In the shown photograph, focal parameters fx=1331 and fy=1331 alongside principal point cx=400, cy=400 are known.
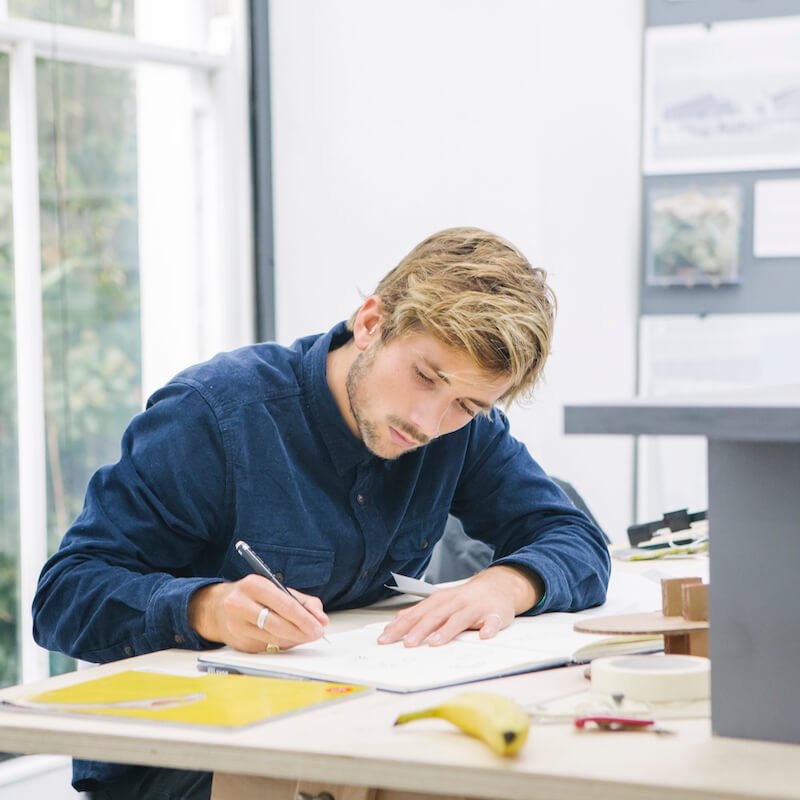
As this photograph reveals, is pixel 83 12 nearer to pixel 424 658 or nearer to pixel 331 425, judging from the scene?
pixel 331 425

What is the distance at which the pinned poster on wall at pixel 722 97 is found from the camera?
3791 mm

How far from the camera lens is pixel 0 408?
125 inches

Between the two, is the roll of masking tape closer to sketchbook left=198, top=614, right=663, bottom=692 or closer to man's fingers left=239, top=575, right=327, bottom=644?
sketchbook left=198, top=614, right=663, bottom=692

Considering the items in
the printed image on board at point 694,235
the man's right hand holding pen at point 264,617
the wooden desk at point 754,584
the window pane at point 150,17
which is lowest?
the man's right hand holding pen at point 264,617

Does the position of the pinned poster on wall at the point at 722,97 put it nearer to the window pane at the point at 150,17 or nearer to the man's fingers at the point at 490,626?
the window pane at the point at 150,17

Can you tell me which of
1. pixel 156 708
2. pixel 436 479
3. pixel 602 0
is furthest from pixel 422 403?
pixel 602 0

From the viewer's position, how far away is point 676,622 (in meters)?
1.36

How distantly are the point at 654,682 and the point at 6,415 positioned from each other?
7.59 feet

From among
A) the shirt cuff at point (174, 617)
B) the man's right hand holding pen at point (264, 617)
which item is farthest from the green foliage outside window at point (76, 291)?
the man's right hand holding pen at point (264, 617)

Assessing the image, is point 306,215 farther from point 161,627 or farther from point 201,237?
point 161,627

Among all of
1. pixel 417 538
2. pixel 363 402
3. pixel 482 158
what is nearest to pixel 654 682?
pixel 363 402

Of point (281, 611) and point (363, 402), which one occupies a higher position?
point (363, 402)

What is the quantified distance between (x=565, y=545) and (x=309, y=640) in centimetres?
56

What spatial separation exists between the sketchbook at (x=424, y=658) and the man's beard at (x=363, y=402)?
265mm
